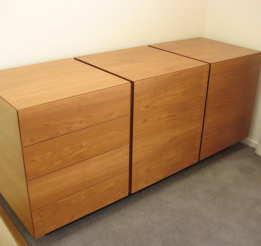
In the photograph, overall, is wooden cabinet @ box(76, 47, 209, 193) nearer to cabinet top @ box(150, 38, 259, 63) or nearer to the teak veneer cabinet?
the teak veneer cabinet

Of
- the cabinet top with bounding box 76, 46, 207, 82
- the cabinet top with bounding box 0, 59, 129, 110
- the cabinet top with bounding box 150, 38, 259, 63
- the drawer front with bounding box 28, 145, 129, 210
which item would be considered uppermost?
the cabinet top with bounding box 150, 38, 259, 63

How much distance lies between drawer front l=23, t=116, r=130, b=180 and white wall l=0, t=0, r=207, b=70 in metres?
0.57

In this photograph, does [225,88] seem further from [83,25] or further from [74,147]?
[74,147]

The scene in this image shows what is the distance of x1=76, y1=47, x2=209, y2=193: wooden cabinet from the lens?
1.60 meters

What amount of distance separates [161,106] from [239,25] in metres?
0.99

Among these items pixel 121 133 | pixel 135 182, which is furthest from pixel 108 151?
pixel 135 182

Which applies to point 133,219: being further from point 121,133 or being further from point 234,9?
point 234,9

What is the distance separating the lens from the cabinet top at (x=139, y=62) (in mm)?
1617

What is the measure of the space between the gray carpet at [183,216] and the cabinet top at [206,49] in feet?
2.28

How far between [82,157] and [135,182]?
0.41 m

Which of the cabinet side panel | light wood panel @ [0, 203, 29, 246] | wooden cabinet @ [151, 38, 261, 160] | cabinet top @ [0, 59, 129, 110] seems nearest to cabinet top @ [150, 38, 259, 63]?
wooden cabinet @ [151, 38, 261, 160]

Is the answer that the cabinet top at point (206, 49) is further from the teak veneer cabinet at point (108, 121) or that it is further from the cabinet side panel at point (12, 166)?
the cabinet side panel at point (12, 166)

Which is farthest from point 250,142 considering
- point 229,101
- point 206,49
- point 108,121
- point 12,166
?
point 12,166

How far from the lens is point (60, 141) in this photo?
1.35m
